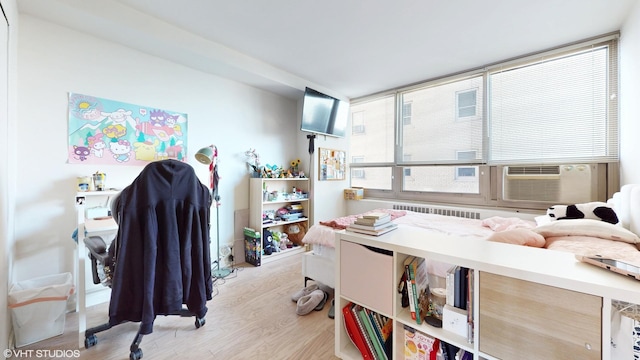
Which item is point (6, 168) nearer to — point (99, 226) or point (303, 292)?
point (99, 226)

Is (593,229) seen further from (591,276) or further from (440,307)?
(440,307)

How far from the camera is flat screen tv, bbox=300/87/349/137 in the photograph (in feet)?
11.4

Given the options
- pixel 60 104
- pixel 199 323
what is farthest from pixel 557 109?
pixel 60 104

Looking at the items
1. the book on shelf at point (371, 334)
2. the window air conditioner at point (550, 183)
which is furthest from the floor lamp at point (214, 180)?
the window air conditioner at point (550, 183)

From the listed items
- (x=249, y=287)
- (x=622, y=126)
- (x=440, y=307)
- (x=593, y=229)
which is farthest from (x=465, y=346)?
(x=622, y=126)

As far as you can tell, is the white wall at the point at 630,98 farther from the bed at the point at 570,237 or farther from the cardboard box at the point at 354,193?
the cardboard box at the point at 354,193

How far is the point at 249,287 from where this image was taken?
2.53 metres

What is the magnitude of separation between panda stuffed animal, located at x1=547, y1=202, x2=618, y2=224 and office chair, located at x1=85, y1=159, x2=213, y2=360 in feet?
9.53

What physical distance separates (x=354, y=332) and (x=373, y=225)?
67 centimetres

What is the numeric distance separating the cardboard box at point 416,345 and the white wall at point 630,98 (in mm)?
2212

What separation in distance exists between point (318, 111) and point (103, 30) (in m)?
2.46

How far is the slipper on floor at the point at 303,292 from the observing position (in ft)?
7.39

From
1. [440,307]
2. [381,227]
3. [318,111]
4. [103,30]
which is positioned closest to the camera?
[440,307]

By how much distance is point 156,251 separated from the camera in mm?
1457
